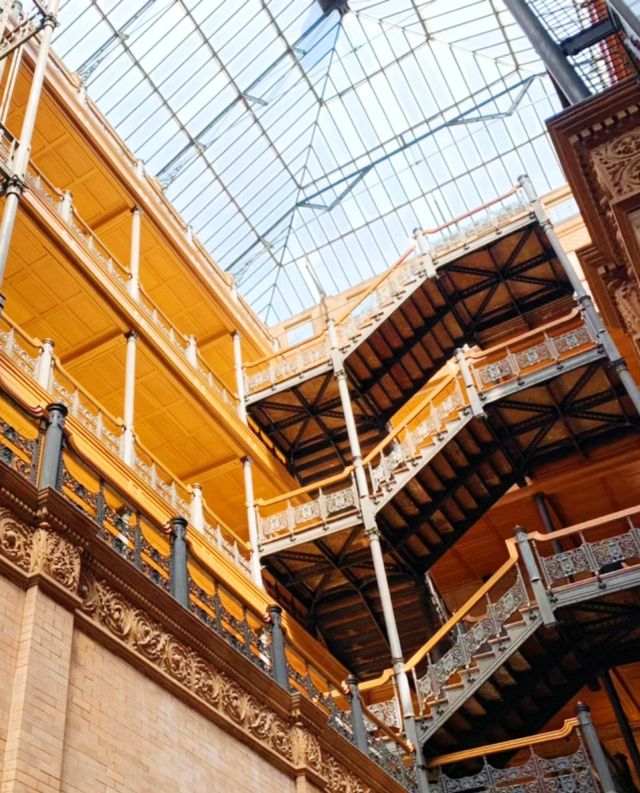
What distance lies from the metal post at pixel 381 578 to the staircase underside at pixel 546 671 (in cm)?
45

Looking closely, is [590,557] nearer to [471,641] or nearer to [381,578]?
[471,641]

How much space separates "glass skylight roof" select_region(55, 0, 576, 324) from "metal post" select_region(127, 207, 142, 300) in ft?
21.2

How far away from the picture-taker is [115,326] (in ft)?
57.8

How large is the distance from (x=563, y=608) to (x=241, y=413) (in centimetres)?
981

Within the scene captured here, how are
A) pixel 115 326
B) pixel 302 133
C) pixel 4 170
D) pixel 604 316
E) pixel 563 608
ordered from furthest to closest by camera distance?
pixel 302 133
pixel 115 326
pixel 563 608
pixel 4 170
pixel 604 316

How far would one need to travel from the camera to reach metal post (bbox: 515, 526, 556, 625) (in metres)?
12.4

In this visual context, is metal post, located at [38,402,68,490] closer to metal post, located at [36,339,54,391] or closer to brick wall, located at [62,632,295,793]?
brick wall, located at [62,632,295,793]

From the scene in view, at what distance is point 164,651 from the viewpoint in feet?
26.1

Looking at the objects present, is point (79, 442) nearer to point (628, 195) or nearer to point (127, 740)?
point (127, 740)

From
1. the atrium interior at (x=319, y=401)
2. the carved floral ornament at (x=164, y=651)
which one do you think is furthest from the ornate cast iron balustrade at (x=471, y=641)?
the carved floral ornament at (x=164, y=651)

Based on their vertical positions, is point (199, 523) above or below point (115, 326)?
below

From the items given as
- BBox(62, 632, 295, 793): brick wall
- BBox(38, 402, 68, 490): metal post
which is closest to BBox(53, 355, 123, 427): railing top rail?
BBox(38, 402, 68, 490): metal post

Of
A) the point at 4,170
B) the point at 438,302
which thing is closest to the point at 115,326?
the point at 4,170

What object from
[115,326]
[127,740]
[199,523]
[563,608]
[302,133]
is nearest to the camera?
[127,740]
